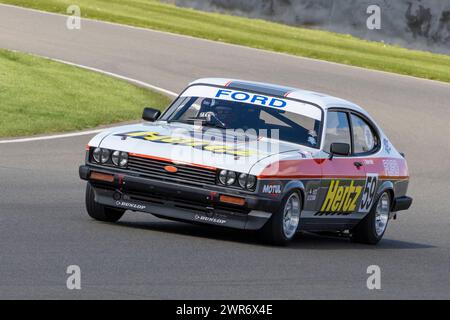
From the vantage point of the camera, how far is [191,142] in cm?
1093

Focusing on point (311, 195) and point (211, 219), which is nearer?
point (211, 219)

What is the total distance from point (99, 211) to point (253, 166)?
1.64m

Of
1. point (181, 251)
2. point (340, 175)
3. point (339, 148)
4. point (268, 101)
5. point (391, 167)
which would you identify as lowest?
point (181, 251)

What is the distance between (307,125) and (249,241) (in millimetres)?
1395

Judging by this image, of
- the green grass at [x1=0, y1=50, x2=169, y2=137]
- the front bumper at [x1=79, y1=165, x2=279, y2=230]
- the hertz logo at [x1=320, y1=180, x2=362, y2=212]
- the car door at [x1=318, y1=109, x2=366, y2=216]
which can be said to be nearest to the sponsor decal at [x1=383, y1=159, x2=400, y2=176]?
the car door at [x1=318, y1=109, x2=366, y2=216]

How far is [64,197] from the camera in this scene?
1310 centimetres

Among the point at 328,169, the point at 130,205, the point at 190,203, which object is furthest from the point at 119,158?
the point at 328,169

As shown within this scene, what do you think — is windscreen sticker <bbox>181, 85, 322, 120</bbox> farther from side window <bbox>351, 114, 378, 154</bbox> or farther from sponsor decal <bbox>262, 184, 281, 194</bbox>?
sponsor decal <bbox>262, 184, 281, 194</bbox>

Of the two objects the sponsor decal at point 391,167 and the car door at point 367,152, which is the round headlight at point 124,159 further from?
the sponsor decal at point 391,167

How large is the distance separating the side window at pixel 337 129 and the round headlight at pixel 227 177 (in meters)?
1.53

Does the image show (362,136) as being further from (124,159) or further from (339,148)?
(124,159)

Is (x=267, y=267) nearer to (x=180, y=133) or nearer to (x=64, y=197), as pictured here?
(x=180, y=133)
